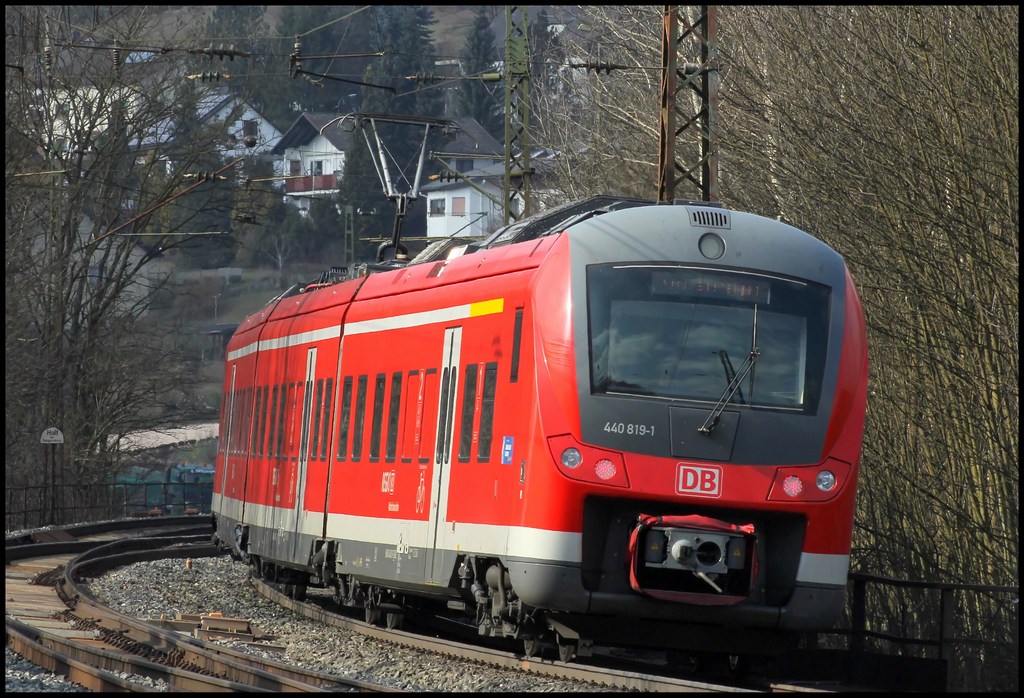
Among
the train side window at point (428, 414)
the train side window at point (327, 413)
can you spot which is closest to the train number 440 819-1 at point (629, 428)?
the train side window at point (428, 414)

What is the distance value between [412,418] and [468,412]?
1379mm

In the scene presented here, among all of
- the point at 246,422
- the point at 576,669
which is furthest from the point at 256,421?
the point at 576,669

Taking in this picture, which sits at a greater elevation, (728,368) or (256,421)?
(728,368)

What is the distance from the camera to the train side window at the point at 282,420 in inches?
713

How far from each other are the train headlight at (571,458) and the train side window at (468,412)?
6.11ft

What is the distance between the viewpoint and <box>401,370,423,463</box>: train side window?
43.5 feet

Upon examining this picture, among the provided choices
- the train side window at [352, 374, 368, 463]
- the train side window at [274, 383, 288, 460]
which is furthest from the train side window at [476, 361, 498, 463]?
the train side window at [274, 383, 288, 460]

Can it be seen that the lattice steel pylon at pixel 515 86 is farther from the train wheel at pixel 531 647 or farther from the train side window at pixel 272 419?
the train wheel at pixel 531 647

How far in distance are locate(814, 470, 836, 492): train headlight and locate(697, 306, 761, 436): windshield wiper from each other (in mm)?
765

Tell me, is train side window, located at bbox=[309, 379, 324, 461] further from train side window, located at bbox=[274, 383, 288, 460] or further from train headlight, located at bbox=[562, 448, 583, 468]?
train headlight, located at bbox=[562, 448, 583, 468]

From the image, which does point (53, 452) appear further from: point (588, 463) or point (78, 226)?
point (588, 463)

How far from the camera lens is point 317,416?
54.2 feet

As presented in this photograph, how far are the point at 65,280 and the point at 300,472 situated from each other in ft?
80.0

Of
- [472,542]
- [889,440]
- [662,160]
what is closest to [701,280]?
[472,542]
